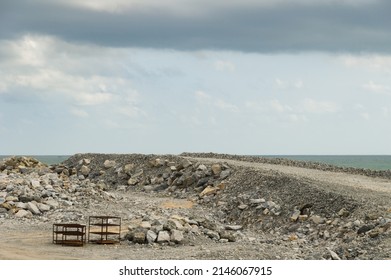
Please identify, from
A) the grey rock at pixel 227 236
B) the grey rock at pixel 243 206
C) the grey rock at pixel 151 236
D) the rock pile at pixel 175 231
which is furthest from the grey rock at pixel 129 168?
the grey rock at pixel 151 236

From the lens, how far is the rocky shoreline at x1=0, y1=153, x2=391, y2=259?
20.9 meters

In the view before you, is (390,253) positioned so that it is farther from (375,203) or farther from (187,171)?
(187,171)

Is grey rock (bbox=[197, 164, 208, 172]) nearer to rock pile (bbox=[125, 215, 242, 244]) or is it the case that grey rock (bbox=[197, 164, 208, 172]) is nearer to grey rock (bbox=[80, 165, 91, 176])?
grey rock (bbox=[80, 165, 91, 176])

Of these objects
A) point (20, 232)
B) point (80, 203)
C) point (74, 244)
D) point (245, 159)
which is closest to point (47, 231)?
point (20, 232)

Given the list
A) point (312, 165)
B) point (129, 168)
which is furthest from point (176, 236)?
point (312, 165)

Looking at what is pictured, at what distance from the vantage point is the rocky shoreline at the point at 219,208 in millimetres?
20938

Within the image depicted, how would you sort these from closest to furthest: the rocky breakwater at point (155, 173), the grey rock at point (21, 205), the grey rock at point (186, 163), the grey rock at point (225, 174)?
the grey rock at point (21, 205)
the grey rock at point (225, 174)
the rocky breakwater at point (155, 173)
the grey rock at point (186, 163)

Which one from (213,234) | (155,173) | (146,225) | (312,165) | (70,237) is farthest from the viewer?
(312,165)

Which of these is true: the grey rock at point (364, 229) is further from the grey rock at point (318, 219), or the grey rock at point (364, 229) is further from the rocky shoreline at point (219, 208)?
the grey rock at point (318, 219)

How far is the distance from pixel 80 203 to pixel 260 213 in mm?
7210

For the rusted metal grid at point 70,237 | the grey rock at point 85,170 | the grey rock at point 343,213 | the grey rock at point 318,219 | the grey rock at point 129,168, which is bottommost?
the rusted metal grid at point 70,237

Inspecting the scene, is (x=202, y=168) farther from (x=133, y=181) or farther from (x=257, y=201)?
(x=257, y=201)

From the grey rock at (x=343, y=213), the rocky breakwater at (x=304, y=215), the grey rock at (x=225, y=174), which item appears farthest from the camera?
the grey rock at (x=225, y=174)

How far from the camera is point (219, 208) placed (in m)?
28.3
